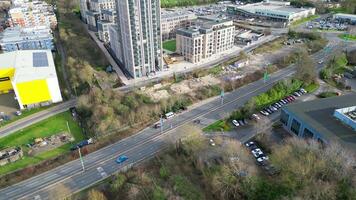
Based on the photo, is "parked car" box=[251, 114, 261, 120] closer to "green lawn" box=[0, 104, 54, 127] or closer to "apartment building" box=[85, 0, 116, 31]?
"green lawn" box=[0, 104, 54, 127]

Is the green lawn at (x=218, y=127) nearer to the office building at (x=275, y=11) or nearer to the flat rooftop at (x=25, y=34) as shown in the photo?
the flat rooftop at (x=25, y=34)

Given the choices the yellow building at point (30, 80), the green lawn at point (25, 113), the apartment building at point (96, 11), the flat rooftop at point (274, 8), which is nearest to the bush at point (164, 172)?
the green lawn at point (25, 113)

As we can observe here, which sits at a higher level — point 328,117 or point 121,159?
point 328,117

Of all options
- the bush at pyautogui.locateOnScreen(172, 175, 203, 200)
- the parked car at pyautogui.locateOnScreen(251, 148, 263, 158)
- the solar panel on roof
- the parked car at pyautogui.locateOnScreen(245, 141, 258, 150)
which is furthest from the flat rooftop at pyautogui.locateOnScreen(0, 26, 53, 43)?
the parked car at pyautogui.locateOnScreen(251, 148, 263, 158)

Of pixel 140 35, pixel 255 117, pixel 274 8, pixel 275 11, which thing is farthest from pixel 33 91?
pixel 274 8

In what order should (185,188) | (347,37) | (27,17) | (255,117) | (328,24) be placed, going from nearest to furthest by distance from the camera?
(185,188)
(255,117)
(347,37)
(328,24)
(27,17)

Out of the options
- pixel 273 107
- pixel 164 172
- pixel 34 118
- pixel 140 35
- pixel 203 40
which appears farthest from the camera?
pixel 203 40

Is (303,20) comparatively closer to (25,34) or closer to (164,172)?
(164,172)
